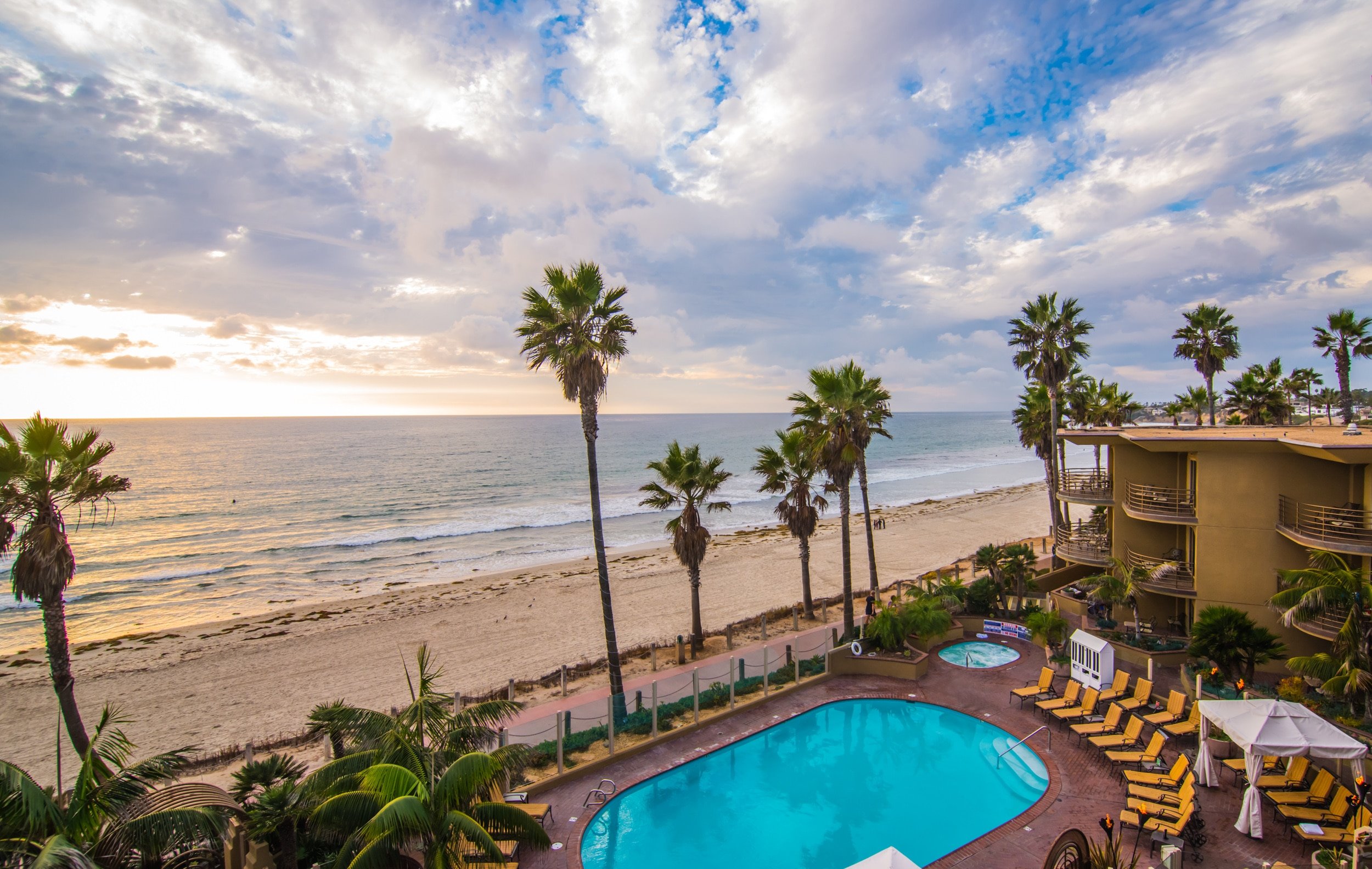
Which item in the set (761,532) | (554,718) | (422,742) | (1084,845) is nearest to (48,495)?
Result: (422,742)

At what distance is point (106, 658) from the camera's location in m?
26.1

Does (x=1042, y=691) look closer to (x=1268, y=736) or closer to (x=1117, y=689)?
(x=1117, y=689)

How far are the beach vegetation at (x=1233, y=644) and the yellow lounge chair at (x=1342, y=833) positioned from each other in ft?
16.3

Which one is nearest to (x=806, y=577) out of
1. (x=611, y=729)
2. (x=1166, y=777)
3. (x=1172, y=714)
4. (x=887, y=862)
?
(x=1172, y=714)

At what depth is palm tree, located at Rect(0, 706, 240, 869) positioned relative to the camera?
255 inches

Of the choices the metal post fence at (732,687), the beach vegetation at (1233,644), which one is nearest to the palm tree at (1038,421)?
the beach vegetation at (1233,644)

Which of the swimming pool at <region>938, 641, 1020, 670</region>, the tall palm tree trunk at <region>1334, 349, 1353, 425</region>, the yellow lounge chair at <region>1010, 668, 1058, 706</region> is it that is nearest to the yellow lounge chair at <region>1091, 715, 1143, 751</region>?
the yellow lounge chair at <region>1010, 668, 1058, 706</region>

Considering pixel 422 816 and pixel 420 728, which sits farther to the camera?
pixel 420 728

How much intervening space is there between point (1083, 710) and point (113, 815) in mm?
18068

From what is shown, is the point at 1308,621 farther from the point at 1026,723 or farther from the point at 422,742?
the point at 422,742

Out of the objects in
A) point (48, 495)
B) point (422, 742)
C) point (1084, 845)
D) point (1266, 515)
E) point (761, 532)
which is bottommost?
point (761, 532)

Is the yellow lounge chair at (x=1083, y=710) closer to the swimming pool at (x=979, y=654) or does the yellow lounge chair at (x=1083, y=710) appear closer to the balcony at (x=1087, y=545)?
the swimming pool at (x=979, y=654)

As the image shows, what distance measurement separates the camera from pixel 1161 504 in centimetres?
1908

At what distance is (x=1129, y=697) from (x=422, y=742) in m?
16.1
